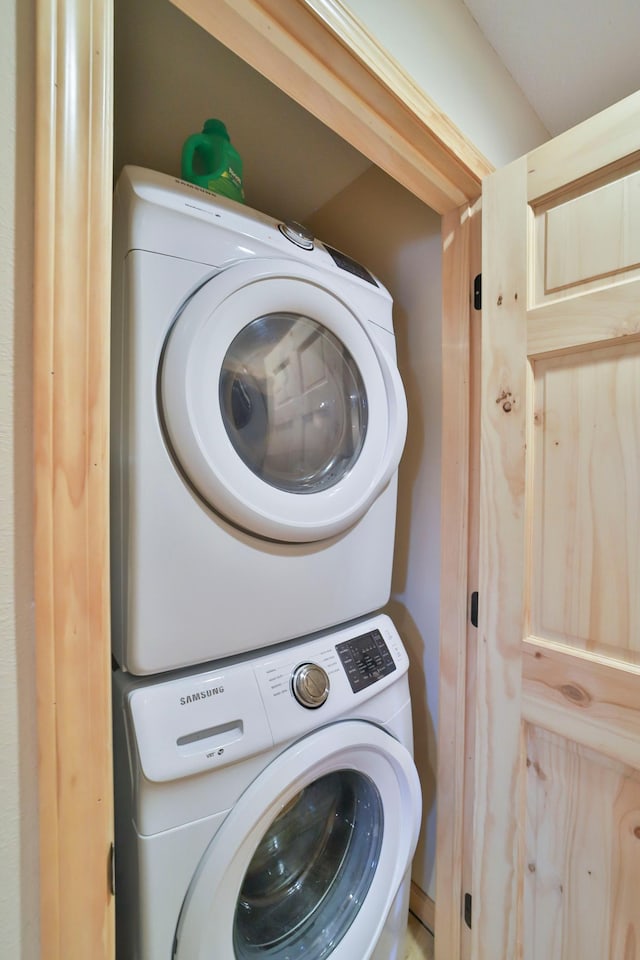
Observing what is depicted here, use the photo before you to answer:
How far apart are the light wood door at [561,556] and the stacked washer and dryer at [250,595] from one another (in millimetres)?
203

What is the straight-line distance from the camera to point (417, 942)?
3.43 feet

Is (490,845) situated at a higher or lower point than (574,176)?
lower

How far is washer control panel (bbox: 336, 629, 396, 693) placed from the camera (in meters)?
0.77

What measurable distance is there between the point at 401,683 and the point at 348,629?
179 millimetres

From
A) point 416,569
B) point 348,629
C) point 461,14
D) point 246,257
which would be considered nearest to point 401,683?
point 348,629

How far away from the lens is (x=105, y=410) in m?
0.40

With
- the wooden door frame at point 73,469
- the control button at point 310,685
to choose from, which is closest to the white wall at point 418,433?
the control button at point 310,685

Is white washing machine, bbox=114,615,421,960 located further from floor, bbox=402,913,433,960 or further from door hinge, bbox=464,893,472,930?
floor, bbox=402,913,433,960

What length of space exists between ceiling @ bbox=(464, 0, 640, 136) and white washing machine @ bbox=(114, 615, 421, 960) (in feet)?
4.60

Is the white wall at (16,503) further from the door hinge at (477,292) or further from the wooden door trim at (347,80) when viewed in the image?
the door hinge at (477,292)

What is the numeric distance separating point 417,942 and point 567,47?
7.67ft

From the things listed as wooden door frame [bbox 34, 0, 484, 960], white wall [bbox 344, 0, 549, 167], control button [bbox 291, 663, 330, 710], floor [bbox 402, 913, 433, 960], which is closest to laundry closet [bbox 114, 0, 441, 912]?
floor [bbox 402, 913, 433, 960]

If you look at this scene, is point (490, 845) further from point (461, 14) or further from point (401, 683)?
point (461, 14)

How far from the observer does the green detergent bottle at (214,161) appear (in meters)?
0.79
